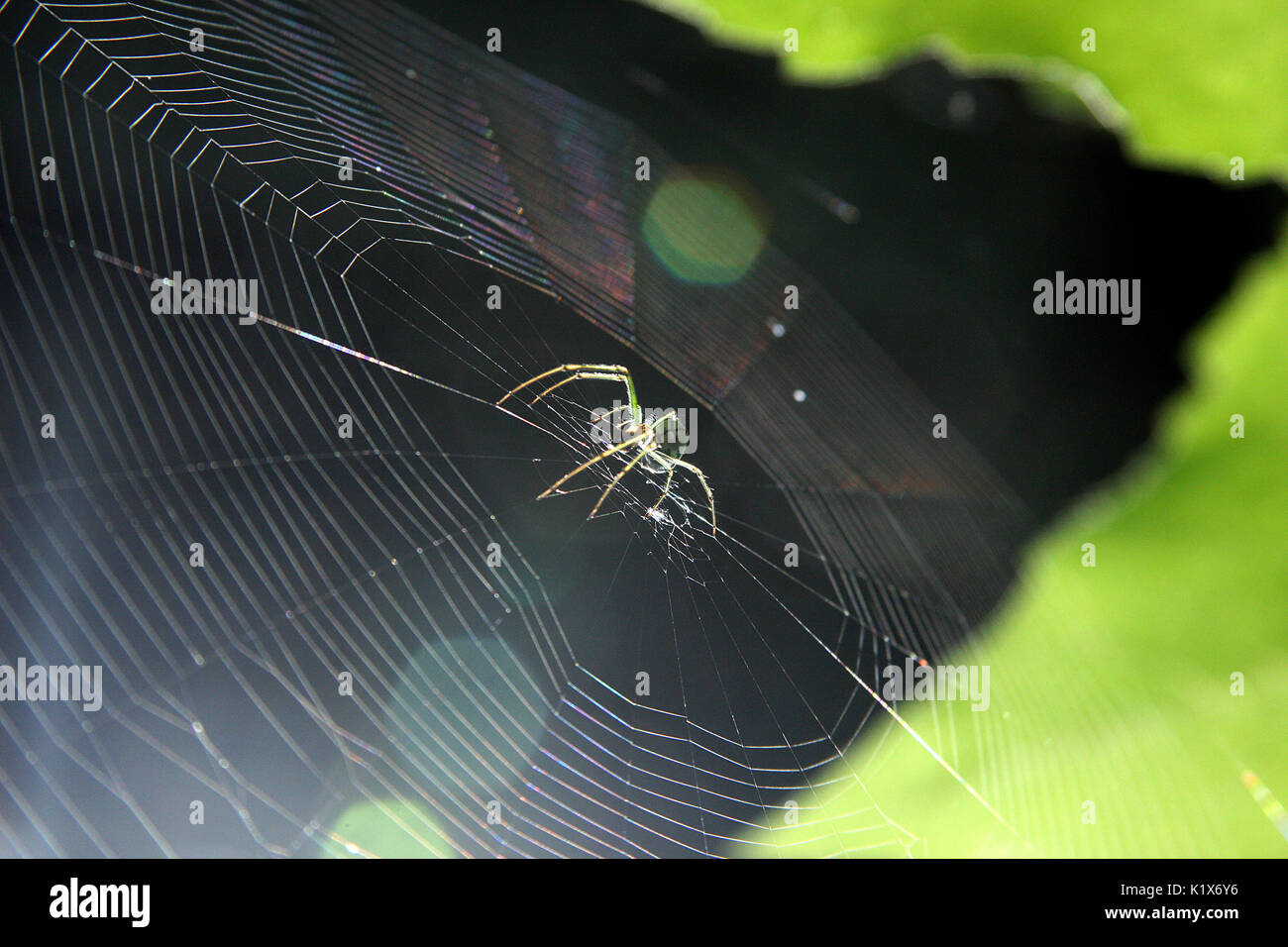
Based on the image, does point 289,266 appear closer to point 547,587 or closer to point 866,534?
point 547,587

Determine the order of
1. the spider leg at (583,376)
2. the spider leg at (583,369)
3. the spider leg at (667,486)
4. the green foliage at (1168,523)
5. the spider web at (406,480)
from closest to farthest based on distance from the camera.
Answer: the green foliage at (1168,523) < the spider web at (406,480) < the spider leg at (583,369) < the spider leg at (583,376) < the spider leg at (667,486)

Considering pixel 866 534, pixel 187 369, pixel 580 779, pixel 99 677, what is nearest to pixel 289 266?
pixel 187 369

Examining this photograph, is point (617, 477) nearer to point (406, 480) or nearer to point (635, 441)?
point (635, 441)

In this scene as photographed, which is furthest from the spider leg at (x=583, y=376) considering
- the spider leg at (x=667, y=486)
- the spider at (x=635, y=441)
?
the spider leg at (x=667, y=486)

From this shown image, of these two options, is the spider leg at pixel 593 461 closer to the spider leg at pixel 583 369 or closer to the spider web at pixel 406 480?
the spider web at pixel 406 480

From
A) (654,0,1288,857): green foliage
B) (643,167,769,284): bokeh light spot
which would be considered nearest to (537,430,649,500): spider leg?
(643,167,769,284): bokeh light spot

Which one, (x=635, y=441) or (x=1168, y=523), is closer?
(x=1168, y=523)

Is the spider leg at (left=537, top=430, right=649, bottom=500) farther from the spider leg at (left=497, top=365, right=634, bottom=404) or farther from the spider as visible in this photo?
the spider leg at (left=497, top=365, right=634, bottom=404)

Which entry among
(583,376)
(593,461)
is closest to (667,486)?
(593,461)
